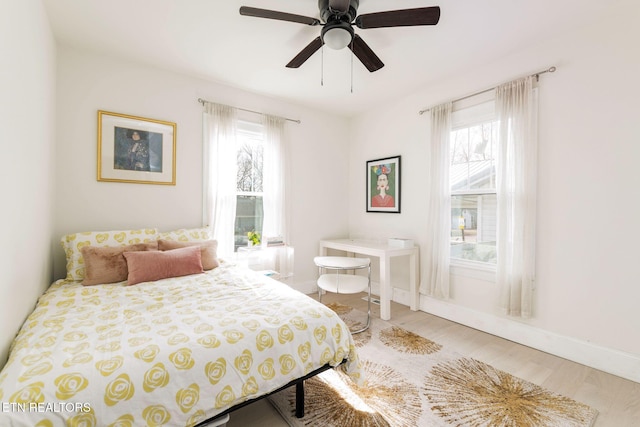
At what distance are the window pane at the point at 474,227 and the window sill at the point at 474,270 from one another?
53 mm

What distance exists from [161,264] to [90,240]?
692 millimetres

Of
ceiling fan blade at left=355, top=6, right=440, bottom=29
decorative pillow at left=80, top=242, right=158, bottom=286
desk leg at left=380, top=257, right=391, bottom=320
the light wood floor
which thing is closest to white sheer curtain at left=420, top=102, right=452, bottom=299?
the light wood floor

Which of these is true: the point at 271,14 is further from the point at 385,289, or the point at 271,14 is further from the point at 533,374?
the point at 533,374

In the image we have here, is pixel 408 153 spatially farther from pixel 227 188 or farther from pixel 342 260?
pixel 227 188

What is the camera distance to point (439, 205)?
3180 mm

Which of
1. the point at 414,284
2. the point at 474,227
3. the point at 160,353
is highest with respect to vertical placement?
the point at 474,227

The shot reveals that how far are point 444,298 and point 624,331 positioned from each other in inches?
54.2

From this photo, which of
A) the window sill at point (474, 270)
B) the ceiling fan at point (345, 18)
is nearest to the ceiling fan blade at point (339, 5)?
the ceiling fan at point (345, 18)

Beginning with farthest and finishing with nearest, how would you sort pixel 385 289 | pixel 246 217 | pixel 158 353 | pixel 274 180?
pixel 274 180 → pixel 246 217 → pixel 385 289 → pixel 158 353

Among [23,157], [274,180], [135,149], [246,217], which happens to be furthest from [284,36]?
[246,217]

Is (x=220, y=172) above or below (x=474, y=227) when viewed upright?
above

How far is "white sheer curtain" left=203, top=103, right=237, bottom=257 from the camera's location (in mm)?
3221

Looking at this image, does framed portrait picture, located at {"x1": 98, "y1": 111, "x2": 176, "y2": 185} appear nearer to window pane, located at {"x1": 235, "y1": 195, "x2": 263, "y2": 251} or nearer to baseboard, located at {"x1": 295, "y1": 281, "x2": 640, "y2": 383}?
window pane, located at {"x1": 235, "y1": 195, "x2": 263, "y2": 251}

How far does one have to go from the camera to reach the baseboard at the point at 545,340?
6.73 feet
